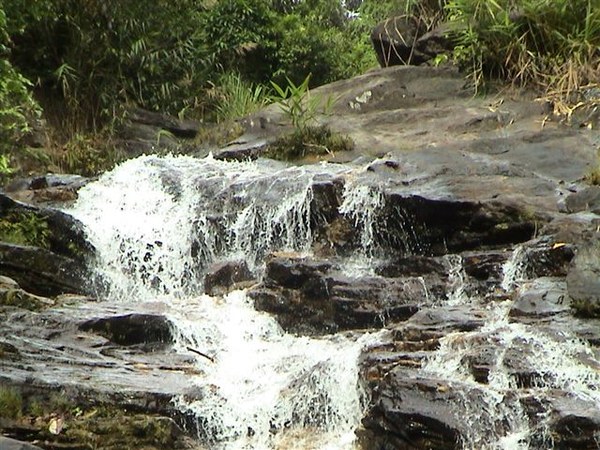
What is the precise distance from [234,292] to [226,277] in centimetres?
60

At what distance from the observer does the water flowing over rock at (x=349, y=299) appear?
6062mm

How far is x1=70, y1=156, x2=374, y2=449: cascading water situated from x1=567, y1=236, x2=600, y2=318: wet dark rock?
1.48 m

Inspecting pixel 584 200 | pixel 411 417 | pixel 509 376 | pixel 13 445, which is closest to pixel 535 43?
pixel 584 200

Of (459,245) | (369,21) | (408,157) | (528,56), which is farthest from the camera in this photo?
(369,21)

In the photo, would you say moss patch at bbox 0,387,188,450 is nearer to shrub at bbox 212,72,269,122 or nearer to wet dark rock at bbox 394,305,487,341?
wet dark rock at bbox 394,305,487,341

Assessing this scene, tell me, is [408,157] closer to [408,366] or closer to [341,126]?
[341,126]

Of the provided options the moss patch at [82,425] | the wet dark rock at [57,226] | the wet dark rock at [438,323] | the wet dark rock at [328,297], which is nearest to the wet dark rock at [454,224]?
the wet dark rock at [328,297]

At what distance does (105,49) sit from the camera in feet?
49.2

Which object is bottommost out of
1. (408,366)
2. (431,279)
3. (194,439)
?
(194,439)

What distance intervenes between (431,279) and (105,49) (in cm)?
846

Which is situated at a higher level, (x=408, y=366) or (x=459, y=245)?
(x=459, y=245)

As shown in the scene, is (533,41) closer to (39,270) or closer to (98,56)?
(98,56)

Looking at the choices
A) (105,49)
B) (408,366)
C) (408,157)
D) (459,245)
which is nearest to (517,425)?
(408,366)

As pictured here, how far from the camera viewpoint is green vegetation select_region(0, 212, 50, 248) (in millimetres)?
9391
